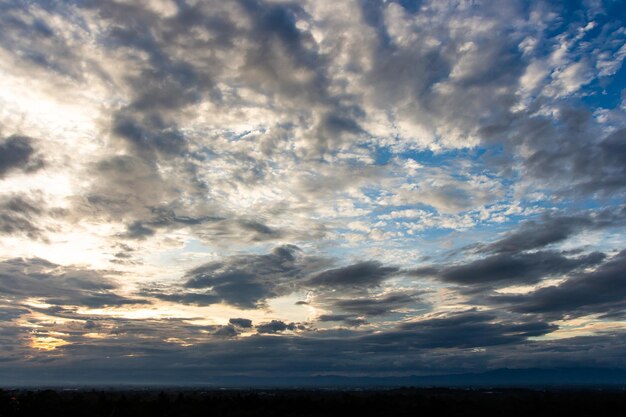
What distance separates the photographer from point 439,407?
174625 mm

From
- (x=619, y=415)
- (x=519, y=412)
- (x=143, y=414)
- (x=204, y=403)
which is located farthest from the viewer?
(x=204, y=403)

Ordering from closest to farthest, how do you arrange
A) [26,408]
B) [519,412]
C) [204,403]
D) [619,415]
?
1. [26,408]
2. [619,415]
3. [519,412]
4. [204,403]

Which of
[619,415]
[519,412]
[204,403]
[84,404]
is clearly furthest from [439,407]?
[84,404]

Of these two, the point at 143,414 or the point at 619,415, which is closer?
the point at 143,414

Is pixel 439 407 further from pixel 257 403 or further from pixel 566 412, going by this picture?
pixel 257 403

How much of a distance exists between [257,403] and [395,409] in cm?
5731

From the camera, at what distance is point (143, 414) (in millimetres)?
139500

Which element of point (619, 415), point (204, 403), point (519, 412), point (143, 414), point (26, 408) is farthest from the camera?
point (204, 403)

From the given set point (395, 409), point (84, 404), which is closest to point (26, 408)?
point (84, 404)

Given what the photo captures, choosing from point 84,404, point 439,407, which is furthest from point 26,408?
point 439,407

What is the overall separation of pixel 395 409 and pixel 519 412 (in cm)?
4585

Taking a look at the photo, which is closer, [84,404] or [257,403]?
[84,404]

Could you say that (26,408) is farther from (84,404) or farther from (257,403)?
(257,403)

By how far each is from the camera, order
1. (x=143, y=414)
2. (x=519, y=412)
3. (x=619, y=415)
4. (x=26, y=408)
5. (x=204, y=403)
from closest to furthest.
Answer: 1. (x=26, y=408)
2. (x=143, y=414)
3. (x=619, y=415)
4. (x=519, y=412)
5. (x=204, y=403)
